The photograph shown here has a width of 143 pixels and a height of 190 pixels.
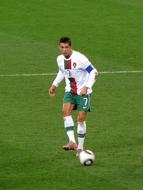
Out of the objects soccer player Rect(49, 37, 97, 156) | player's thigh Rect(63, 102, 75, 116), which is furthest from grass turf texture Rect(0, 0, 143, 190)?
player's thigh Rect(63, 102, 75, 116)

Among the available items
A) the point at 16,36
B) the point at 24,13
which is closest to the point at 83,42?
the point at 16,36

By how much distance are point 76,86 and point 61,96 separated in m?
5.36

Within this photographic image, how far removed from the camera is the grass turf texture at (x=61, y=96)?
14.7 m

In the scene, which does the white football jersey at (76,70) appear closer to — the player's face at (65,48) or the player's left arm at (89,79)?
the player's left arm at (89,79)

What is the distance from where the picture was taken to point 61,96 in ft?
70.7

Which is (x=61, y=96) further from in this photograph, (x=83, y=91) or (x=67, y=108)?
(x=83, y=91)

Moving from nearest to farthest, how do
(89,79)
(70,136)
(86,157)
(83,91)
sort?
(86,157) → (83,91) → (89,79) → (70,136)

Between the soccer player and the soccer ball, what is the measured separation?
454 mm

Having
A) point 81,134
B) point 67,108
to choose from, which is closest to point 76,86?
point 67,108

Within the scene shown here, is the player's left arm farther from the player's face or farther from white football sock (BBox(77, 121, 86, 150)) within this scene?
white football sock (BBox(77, 121, 86, 150))

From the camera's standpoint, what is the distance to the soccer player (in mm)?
15867

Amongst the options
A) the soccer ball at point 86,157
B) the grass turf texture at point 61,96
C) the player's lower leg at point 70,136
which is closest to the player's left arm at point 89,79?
the player's lower leg at point 70,136

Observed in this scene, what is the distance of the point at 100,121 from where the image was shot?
1877cm

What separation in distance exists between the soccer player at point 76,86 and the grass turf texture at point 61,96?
0.47 meters
